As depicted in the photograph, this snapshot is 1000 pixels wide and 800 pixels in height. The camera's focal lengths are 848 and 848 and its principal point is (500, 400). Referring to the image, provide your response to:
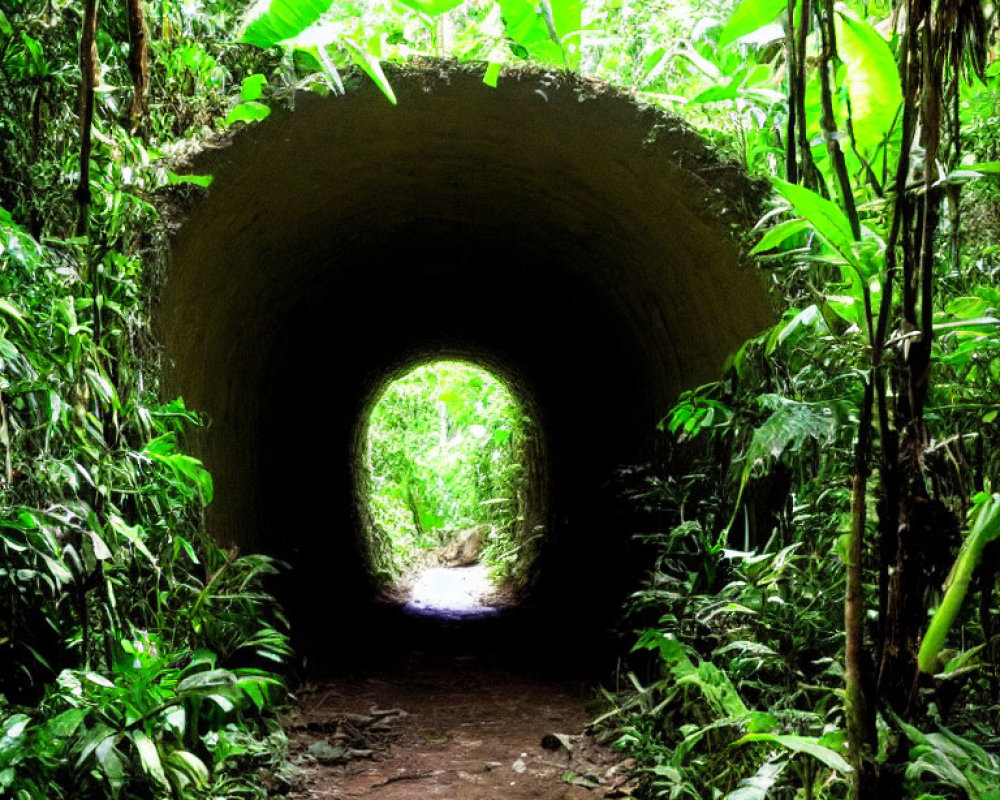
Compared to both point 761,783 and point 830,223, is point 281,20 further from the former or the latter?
point 761,783

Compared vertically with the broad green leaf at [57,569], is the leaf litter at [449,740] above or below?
below

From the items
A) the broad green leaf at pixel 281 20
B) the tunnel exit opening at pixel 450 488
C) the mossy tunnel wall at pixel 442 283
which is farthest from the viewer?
the tunnel exit opening at pixel 450 488

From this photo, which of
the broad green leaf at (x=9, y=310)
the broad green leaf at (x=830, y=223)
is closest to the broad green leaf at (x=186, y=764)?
Answer: the broad green leaf at (x=9, y=310)

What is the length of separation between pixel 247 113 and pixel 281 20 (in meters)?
0.68

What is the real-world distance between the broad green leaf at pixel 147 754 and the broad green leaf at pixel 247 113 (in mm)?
2464

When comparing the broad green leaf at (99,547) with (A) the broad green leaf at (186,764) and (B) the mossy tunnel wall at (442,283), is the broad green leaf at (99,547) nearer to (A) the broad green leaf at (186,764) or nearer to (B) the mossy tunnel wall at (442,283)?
(A) the broad green leaf at (186,764)

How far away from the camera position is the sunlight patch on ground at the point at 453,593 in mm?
8344


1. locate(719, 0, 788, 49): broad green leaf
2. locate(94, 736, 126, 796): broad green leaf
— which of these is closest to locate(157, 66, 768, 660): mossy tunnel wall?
locate(719, 0, 788, 49): broad green leaf

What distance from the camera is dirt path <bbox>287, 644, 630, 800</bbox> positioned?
375 centimetres

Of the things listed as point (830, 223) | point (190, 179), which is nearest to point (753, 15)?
point (830, 223)

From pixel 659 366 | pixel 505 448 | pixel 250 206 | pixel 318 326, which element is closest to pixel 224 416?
pixel 250 206

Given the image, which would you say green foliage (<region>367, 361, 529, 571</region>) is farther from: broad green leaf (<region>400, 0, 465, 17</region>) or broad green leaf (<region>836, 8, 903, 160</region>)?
broad green leaf (<region>836, 8, 903, 160</region>)

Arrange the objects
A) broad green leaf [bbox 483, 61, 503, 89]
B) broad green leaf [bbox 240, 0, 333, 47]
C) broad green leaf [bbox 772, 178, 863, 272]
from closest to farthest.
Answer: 1. broad green leaf [bbox 772, 178, 863, 272]
2. broad green leaf [bbox 240, 0, 333, 47]
3. broad green leaf [bbox 483, 61, 503, 89]

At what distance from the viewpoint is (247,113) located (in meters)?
3.61
